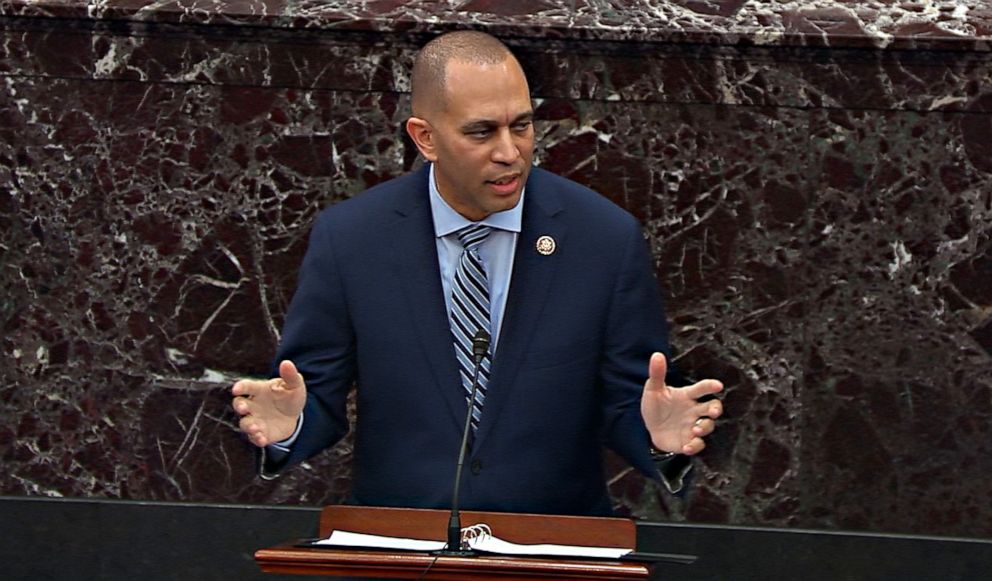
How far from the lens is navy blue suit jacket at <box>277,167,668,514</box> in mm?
4422

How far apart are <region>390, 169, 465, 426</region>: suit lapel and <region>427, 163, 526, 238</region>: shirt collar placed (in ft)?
0.06

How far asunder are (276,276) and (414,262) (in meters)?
1.68

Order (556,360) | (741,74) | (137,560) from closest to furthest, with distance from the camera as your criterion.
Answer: (556,360), (741,74), (137,560)

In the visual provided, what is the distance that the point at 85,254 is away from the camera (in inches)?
243

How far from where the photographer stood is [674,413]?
4.12m

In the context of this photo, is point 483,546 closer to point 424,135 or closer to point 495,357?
point 495,357

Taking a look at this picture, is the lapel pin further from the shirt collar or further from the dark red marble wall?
the dark red marble wall

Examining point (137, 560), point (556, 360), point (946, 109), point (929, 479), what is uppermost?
point (946, 109)

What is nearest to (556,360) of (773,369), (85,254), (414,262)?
(414,262)

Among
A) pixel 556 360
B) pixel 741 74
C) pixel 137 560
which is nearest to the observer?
pixel 556 360

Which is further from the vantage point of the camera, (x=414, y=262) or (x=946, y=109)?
(x=946, y=109)

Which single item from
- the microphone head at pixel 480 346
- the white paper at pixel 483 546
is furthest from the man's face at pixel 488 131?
the white paper at pixel 483 546

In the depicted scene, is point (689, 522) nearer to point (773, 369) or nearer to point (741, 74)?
point (773, 369)

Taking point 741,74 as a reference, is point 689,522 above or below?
below
